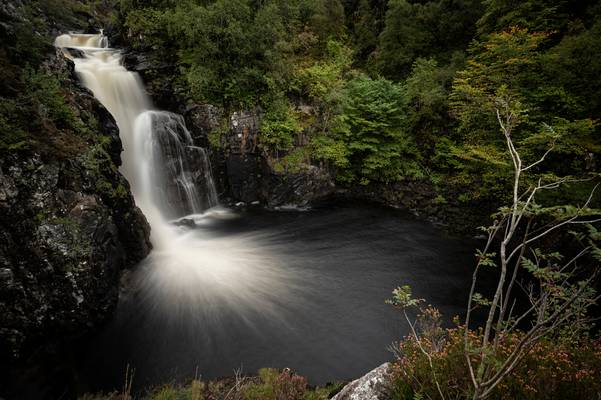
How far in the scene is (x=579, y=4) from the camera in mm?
11250

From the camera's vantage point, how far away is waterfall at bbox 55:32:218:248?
39.0 feet

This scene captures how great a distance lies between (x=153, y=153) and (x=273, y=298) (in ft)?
24.9

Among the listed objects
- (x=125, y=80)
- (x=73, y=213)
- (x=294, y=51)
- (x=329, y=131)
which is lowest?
(x=73, y=213)

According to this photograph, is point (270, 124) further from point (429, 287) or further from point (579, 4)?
point (579, 4)

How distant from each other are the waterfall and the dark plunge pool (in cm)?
130

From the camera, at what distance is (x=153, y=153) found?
12.2 m

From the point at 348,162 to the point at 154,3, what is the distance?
12213 mm

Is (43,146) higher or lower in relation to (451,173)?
higher

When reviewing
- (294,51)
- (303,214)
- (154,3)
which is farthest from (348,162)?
(154,3)

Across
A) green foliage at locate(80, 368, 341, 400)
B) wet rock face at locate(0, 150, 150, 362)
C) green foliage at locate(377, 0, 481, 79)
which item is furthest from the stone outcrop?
green foliage at locate(377, 0, 481, 79)

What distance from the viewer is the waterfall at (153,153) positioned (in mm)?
11891

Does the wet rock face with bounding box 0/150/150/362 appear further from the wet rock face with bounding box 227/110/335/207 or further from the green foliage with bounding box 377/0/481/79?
the green foliage with bounding box 377/0/481/79

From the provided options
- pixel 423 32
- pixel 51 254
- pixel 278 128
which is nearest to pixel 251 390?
pixel 51 254

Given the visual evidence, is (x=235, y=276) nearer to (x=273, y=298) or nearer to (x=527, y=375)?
(x=273, y=298)
